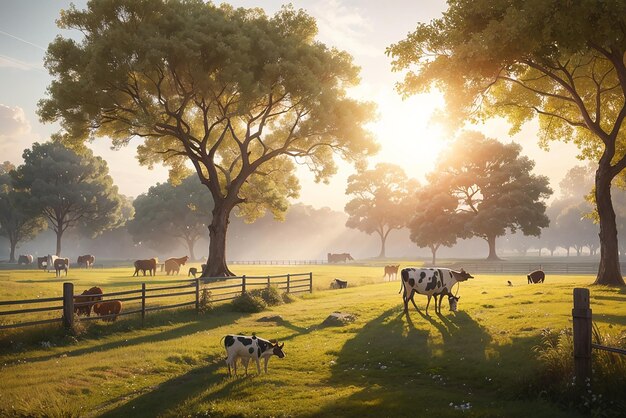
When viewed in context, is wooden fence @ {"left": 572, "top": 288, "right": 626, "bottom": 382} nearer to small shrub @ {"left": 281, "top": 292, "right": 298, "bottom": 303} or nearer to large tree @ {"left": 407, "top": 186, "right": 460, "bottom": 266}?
small shrub @ {"left": 281, "top": 292, "right": 298, "bottom": 303}

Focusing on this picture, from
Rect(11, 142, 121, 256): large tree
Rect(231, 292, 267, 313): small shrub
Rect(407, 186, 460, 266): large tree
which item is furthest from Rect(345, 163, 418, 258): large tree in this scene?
Rect(231, 292, 267, 313): small shrub

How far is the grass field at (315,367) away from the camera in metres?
10.0

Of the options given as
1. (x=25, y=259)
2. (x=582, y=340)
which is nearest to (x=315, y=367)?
(x=582, y=340)

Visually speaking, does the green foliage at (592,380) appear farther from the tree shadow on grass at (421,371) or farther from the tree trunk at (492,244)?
the tree trunk at (492,244)

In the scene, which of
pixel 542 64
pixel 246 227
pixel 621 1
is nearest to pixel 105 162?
pixel 246 227

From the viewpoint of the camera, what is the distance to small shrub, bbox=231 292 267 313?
25125 millimetres

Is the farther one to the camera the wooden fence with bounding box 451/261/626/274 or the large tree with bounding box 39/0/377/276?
the wooden fence with bounding box 451/261/626/274

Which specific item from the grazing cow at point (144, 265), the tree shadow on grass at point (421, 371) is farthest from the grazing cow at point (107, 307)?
the grazing cow at point (144, 265)

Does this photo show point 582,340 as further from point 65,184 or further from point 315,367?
point 65,184

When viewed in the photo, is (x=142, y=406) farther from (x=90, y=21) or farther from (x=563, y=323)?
(x=90, y=21)

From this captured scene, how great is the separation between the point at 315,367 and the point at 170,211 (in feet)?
288

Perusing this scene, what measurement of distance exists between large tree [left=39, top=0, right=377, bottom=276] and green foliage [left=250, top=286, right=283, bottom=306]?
884 cm

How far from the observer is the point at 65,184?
7194 cm

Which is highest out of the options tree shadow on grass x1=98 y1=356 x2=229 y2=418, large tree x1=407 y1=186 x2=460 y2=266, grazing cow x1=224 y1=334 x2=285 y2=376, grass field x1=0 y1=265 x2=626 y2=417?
large tree x1=407 y1=186 x2=460 y2=266
